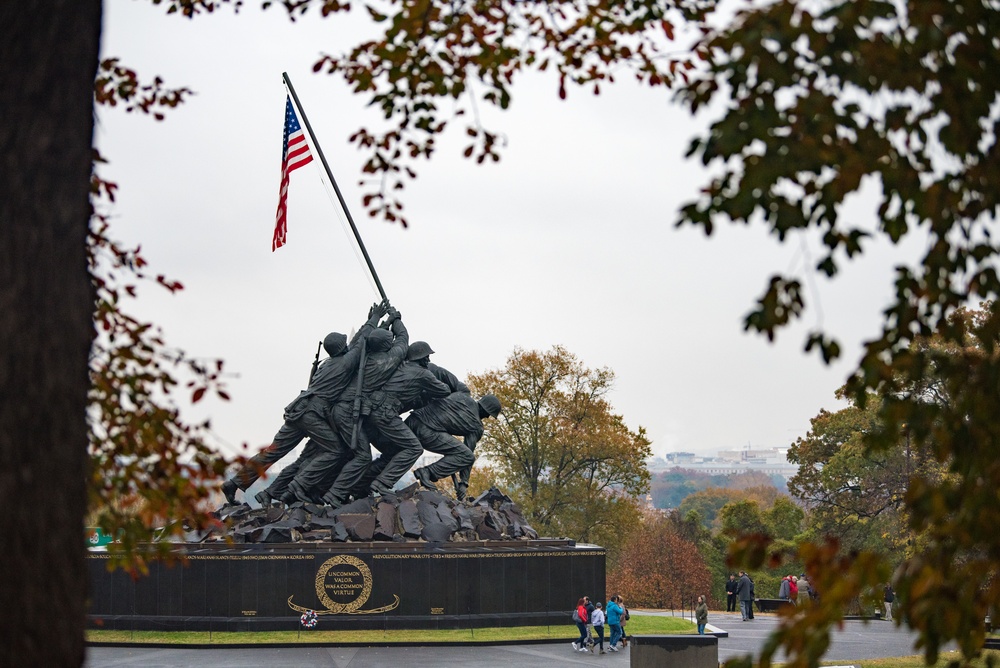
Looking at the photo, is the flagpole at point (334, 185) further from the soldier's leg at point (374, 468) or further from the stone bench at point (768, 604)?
the stone bench at point (768, 604)

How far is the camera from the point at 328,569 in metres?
22.9

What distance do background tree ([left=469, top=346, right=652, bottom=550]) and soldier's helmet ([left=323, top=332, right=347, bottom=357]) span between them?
71.3 feet

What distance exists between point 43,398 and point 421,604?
19.0m

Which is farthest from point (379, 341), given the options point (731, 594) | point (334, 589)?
point (731, 594)

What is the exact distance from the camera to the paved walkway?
1880cm

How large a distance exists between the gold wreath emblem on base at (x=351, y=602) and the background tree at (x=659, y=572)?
25565 mm

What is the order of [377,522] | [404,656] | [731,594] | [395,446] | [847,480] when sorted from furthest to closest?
[847,480]
[731,594]
[395,446]
[377,522]
[404,656]

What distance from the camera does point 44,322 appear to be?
477cm

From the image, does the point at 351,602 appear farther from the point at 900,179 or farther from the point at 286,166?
the point at 900,179

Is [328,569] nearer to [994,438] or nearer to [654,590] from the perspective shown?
[994,438]

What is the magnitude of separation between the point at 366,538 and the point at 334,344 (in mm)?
4257

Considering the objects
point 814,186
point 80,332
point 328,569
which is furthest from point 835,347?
point 328,569

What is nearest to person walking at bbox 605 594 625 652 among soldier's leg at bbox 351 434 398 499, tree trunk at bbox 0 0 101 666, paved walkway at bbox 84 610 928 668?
paved walkway at bbox 84 610 928 668

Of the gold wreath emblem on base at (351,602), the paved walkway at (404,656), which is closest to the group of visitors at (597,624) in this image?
the paved walkway at (404,656)
